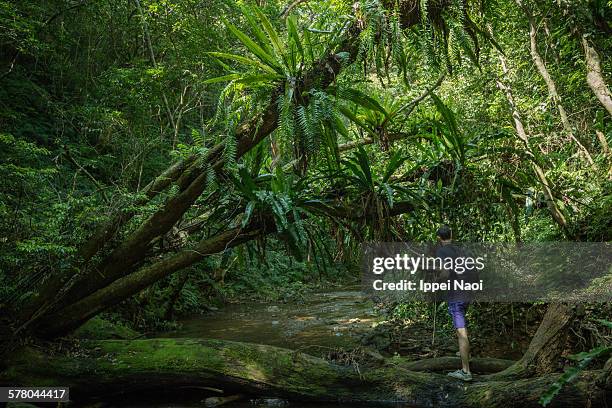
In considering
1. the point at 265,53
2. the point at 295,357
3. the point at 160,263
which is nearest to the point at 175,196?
the point at 160,263

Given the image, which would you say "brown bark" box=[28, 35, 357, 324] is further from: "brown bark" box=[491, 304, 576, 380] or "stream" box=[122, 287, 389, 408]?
"brown bark" box=[491, 304, 576, 380]

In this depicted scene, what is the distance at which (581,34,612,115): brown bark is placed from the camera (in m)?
4.21

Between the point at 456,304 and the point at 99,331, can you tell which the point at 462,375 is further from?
the point at 99,331

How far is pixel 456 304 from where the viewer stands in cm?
438

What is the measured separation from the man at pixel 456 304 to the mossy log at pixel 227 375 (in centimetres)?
26

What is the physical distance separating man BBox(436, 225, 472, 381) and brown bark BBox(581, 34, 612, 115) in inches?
66.7

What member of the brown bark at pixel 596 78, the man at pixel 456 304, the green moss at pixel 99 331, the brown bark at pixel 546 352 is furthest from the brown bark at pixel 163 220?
the brown bark at pixel 546 352

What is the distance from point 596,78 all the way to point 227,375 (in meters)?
4.07

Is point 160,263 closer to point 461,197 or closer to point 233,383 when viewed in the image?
point 233,383

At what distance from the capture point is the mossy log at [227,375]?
13.3 ft

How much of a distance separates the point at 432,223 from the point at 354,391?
185cm

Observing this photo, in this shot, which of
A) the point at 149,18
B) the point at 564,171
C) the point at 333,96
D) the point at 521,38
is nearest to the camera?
the point at 333,96

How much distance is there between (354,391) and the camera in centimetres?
412

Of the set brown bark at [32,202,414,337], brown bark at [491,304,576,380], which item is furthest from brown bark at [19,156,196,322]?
brown bark at [491,304,576,380]
